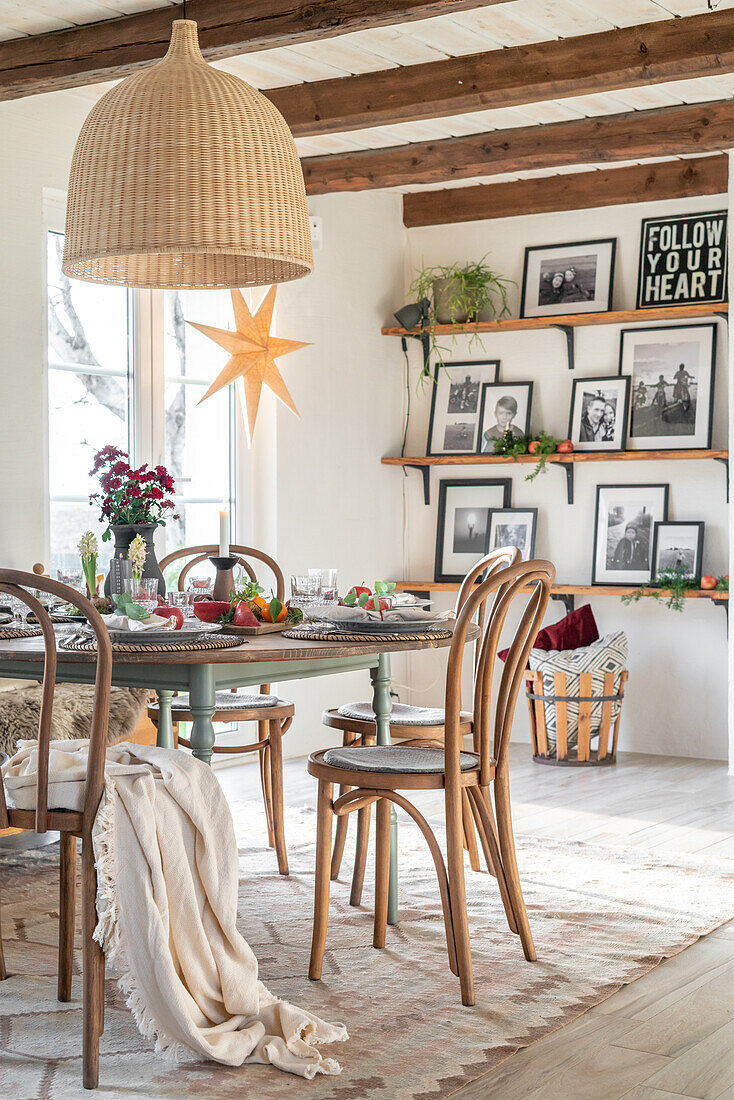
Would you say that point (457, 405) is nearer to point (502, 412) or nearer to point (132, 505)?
point (502, 412)

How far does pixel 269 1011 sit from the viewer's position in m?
2.51

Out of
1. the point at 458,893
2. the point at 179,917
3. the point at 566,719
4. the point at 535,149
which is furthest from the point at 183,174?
the point at 566,719

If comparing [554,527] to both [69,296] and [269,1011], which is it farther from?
[269,1011]

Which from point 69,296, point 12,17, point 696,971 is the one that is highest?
point 12,17

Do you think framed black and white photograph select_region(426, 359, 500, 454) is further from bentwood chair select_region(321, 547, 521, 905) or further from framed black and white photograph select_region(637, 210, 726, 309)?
bentwood chair select_region(321, 547, 521, 905)

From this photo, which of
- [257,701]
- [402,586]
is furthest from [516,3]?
[402,586]

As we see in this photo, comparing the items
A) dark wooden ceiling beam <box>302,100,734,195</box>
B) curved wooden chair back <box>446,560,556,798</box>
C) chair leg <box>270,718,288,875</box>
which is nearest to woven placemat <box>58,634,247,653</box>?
curved wooden chair back <box>446,560,556,798</box>

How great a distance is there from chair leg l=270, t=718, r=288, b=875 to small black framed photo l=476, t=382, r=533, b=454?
8.60 feet

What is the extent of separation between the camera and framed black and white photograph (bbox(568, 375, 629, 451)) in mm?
5855

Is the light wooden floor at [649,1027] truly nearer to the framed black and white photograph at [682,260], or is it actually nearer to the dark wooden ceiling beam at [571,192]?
the framed black and white photograph at [682,260]

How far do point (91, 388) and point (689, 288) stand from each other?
2609 millimetres

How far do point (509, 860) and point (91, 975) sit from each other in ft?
3.33

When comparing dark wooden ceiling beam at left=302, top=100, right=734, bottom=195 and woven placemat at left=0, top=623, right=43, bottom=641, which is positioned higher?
dark wooden ceiling beam at left=302, top=100, right=734, bottom=195

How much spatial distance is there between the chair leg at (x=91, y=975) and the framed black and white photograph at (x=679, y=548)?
3717 millimetres
